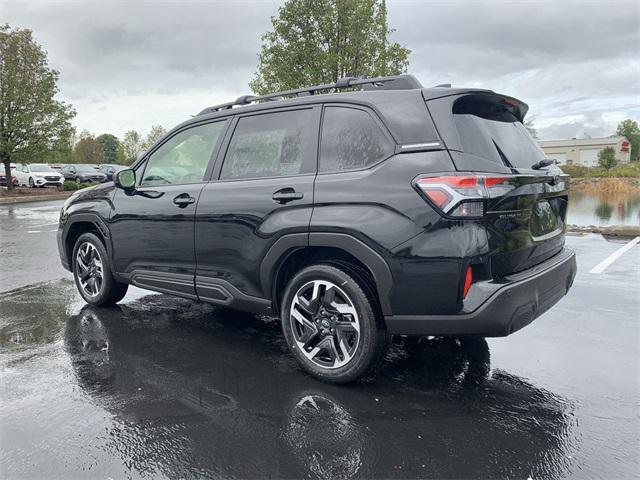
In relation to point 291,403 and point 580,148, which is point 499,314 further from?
point 580,148

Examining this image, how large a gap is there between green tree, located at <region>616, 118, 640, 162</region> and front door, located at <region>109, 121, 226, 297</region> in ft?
327

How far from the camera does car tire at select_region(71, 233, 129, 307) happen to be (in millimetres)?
5070

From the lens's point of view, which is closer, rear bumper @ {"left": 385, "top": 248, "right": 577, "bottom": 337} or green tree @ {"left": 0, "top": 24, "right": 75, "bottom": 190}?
rear bumper @ {"left": 385, "top": 248, "right": 577, "bottom": 337}

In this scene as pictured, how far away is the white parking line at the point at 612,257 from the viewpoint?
6872mm

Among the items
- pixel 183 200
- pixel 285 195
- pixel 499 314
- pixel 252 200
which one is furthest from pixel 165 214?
pixel 499 314

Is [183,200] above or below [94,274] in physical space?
above

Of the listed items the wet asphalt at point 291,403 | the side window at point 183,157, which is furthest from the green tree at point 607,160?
the side window at point 183,157

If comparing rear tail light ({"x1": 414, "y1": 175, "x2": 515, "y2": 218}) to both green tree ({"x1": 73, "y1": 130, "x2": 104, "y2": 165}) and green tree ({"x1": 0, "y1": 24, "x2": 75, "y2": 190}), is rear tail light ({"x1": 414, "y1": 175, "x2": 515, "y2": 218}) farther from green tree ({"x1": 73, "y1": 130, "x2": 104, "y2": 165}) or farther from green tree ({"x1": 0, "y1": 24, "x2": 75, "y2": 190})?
green tree ({"x1": 73, "y1": 130, "x2": 104, "y2": 165})

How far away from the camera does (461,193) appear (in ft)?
9.48

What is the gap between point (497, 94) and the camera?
3.46 meters

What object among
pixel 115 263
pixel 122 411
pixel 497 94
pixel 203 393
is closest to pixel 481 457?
pixel 203 393

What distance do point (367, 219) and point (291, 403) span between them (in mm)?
1232

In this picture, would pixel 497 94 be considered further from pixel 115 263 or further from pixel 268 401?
pixel 115 263

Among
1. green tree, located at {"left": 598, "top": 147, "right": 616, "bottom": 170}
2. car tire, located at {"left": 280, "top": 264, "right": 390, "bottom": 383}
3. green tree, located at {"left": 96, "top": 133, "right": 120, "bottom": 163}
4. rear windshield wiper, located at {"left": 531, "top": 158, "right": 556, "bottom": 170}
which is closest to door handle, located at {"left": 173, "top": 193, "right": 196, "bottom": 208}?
car tire, located at {"left": 280, "top": 264, "right": 390, "bottom": 383}
